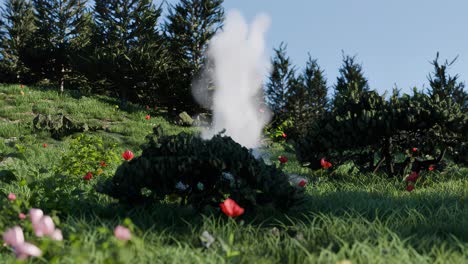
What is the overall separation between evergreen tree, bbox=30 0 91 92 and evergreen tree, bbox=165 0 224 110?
578 centimetres

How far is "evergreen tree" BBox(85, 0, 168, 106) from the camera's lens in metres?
20.8

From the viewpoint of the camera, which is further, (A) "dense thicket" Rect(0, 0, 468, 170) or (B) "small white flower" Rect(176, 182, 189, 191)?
(A) "dense thicket" Rect(0, 0, 468, 170)

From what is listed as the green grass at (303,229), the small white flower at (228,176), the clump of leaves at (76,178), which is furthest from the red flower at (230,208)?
the clump of leaves at (76,178)

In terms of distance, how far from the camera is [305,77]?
22.3m

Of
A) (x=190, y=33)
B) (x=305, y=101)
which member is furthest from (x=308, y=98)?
(x=190, y=33)

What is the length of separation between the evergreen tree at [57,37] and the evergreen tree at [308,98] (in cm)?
1153

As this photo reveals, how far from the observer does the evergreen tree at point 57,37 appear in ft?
82.9

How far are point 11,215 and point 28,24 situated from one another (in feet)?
86.9

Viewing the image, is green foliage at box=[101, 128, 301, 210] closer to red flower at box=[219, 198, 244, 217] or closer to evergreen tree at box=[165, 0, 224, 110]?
red flower at box=[219, 198, 244, 217]

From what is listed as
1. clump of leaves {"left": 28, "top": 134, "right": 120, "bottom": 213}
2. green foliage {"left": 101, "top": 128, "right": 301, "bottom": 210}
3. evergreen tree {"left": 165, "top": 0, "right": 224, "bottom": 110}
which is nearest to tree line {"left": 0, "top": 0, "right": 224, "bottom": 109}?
evergreen tree {"left": 165, "top": 0, "right": 224, "bottom": 110}

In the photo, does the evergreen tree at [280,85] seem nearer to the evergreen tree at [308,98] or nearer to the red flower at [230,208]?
the evergreen tree at [308,98]

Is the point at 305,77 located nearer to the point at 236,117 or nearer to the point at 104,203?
the point at 236,117

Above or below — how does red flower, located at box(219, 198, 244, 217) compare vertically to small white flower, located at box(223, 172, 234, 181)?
below

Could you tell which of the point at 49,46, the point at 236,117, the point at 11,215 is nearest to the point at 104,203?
the point at 11,215
